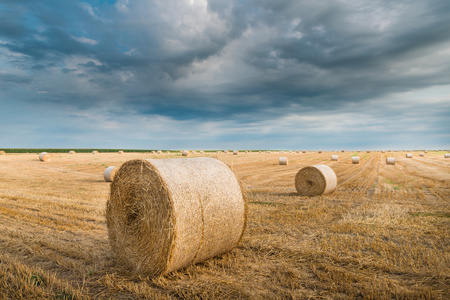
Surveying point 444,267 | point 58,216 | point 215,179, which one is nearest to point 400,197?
point 444,267

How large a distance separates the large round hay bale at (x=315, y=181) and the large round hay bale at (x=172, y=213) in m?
8.03

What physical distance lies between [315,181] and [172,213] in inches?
384

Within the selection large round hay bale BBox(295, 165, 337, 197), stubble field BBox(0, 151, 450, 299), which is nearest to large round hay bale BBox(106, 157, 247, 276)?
stubble field BBox(0, 151, 450, 299)

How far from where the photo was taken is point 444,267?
5.30 metres

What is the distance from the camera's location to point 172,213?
5.02 metres

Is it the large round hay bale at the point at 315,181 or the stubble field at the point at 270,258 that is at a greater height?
the large round hay bale at the point at 315,181

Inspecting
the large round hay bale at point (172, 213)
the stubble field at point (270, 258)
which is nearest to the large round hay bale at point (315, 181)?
the stubble field at point (270, 258)

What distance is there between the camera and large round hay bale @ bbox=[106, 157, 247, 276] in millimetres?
5125

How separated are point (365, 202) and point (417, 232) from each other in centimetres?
421

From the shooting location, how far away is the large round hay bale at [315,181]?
1327cm

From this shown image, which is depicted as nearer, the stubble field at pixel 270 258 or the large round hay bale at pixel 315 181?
the stubble field at pixel 270 258

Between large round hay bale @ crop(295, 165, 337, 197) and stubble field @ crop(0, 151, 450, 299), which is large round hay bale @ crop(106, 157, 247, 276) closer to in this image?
stubble field @ crop(0, 151, 450, 299)

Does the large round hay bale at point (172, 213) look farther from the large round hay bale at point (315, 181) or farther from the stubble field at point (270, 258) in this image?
the large round hay bale at point (315, 181)

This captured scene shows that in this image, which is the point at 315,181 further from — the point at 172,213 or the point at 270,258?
the point at 172,213
